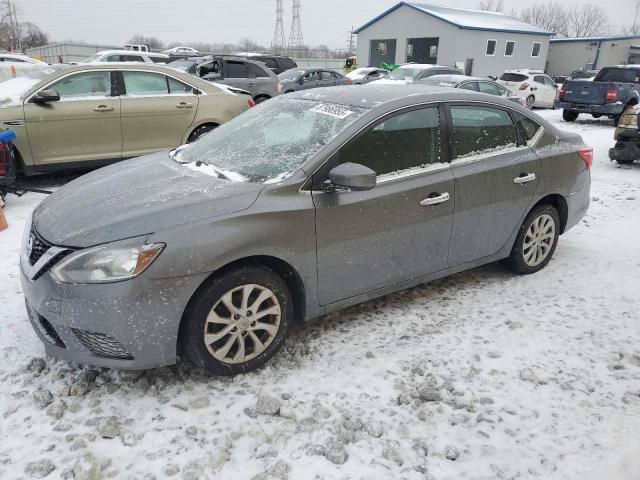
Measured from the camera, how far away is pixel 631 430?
8.48 ft

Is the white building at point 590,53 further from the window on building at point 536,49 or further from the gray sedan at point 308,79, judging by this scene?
the gray sedan at point 308,79

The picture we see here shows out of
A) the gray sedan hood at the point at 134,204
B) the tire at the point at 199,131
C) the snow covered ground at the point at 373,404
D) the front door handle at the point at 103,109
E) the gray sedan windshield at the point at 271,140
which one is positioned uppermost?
the gray sedan windshield at the point at 271,140

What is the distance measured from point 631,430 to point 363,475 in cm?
144

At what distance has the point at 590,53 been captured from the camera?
40906mm

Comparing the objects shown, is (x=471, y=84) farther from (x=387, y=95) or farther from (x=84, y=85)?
(x=387, y=95)

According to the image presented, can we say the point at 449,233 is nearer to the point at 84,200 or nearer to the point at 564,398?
the point at 564,398

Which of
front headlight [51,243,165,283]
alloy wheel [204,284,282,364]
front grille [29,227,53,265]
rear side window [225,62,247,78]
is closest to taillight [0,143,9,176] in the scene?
front grille [29,227,53,265]

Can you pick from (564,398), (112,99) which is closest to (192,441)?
(564,398)

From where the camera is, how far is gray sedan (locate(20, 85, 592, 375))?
2551 millimetres

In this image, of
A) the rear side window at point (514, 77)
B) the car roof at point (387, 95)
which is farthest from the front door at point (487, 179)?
the rear side window at point (514, 77)

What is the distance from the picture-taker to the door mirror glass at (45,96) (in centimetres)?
618

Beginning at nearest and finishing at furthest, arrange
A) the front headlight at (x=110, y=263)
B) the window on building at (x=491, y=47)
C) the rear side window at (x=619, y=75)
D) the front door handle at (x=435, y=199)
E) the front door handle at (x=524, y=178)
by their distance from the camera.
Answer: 1. the front headlight at (x=110, y=263)
2. the front door handle at (x=435, y=199)
3. the front door handle at (x=524, y=178)
4. the rear side window at (x=619, y=75)
5. the window on building at (x=491, y=47)

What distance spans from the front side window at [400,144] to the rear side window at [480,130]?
0.20 m

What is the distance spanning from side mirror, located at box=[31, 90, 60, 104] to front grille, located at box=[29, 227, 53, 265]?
13.6 ft
